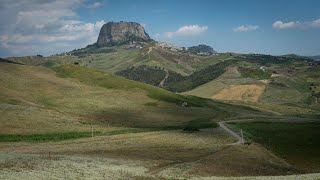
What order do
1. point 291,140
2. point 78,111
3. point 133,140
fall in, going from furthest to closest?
point 78,111
point 291,140
point 133,140

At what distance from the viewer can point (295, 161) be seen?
83500mm

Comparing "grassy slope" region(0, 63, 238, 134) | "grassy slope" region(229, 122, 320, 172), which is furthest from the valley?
"grassy slope" region(0, 63, 238, 134)

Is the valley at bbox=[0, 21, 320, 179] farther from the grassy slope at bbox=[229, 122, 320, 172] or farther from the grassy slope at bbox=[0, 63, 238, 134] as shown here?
the grassy slope at bbox=[0, 63, 238, 134]

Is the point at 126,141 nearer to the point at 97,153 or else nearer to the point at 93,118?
the point at 97,153

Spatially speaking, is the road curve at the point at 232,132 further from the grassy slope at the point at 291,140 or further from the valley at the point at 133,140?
the grassy slope at the point at 291,140

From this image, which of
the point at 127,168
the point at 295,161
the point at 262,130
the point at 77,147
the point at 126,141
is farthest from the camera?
the point at 262,130

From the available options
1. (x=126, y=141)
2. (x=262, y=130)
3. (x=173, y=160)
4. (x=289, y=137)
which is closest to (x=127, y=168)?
(x=173, y=160)

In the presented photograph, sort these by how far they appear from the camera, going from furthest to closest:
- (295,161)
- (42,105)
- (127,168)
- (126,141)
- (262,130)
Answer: (42,105) < (262,130) < (126,141) < (295,161) < (127,168)

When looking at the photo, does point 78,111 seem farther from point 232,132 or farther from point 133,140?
point 232,132

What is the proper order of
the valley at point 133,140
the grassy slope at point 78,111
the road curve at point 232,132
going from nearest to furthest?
the valley at point 133,140, the road curve at point 232,132, the grassy slope at point 78,111

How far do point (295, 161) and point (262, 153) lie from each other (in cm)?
631

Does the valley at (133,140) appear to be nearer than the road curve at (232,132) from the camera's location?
Yes

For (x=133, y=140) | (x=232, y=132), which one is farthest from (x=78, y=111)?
(x=232, y=132)

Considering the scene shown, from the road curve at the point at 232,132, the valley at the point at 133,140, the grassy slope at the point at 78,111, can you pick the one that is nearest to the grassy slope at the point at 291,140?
the valley at the point at 133,140
